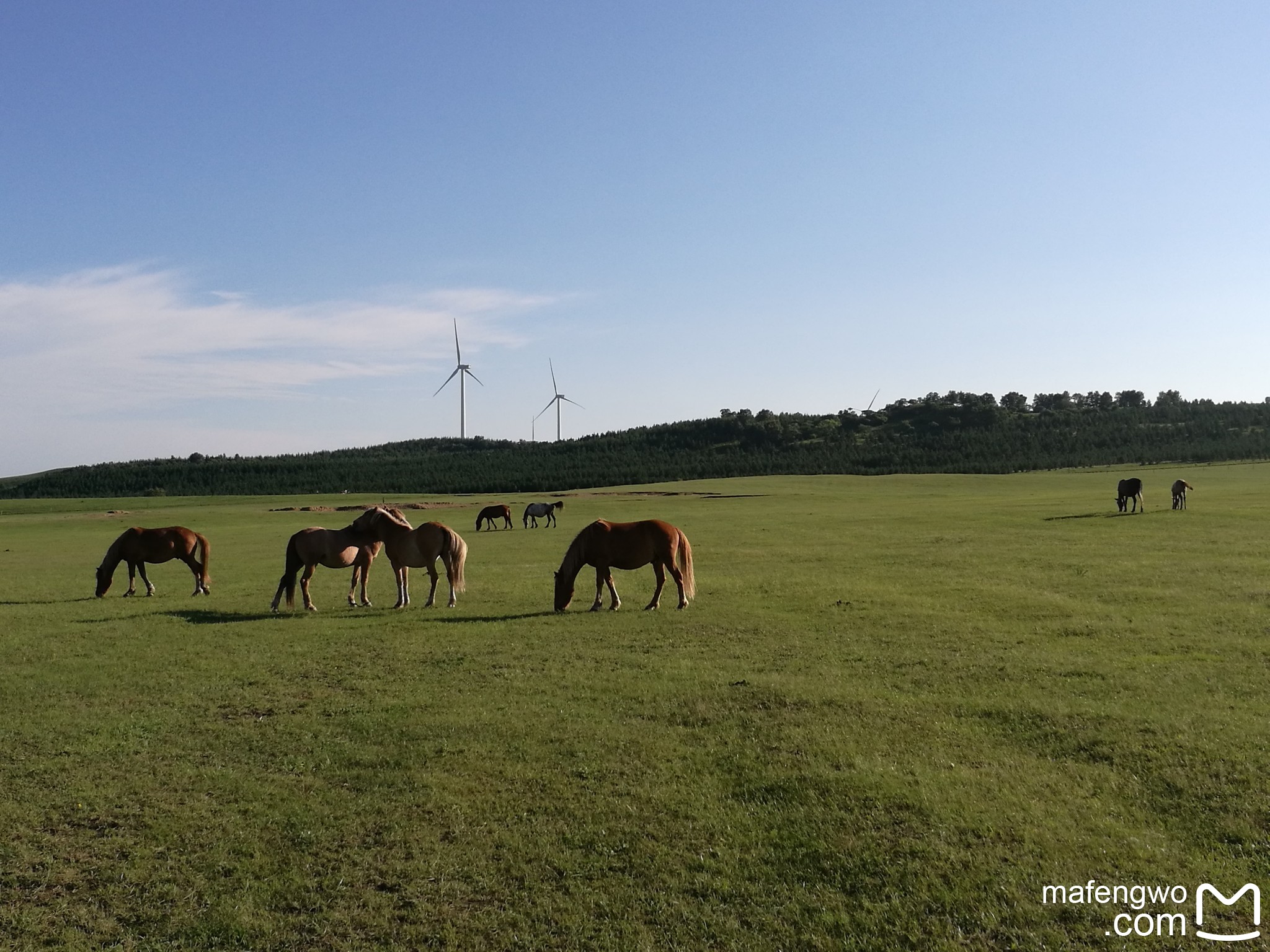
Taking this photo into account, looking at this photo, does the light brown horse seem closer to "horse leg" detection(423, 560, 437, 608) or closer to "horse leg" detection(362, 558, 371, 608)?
"horse leg" detection(423, 560, 437, 608)

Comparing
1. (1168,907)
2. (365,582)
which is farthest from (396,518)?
(1168,907)

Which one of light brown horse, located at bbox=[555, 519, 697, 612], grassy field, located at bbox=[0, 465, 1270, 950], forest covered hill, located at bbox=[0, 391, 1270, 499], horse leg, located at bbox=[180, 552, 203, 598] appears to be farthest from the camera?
forest covered hill, located at bbox=[0, 391, 1270, 499]

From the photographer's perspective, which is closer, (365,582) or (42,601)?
(365,582)

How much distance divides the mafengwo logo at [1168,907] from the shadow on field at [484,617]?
10541mm

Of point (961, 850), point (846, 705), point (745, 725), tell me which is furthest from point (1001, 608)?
point (961, 850)

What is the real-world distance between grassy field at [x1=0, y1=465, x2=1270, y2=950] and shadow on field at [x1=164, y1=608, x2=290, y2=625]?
0.47 ft

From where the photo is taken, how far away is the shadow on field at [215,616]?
50.4 feet

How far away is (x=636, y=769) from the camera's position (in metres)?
7.57

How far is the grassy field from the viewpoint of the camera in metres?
5.43

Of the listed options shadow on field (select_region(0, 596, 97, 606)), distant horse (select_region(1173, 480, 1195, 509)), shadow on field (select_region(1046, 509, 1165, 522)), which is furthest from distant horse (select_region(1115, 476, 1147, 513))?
shadow on field (select_region(0, 596, 97, 606))

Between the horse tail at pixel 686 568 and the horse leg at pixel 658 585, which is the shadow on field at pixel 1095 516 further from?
the horse leg at pixel 658 585

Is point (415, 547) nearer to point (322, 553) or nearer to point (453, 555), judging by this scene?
point (453, 555)

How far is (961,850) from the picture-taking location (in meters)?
5.95

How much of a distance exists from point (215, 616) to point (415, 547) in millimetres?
3711
